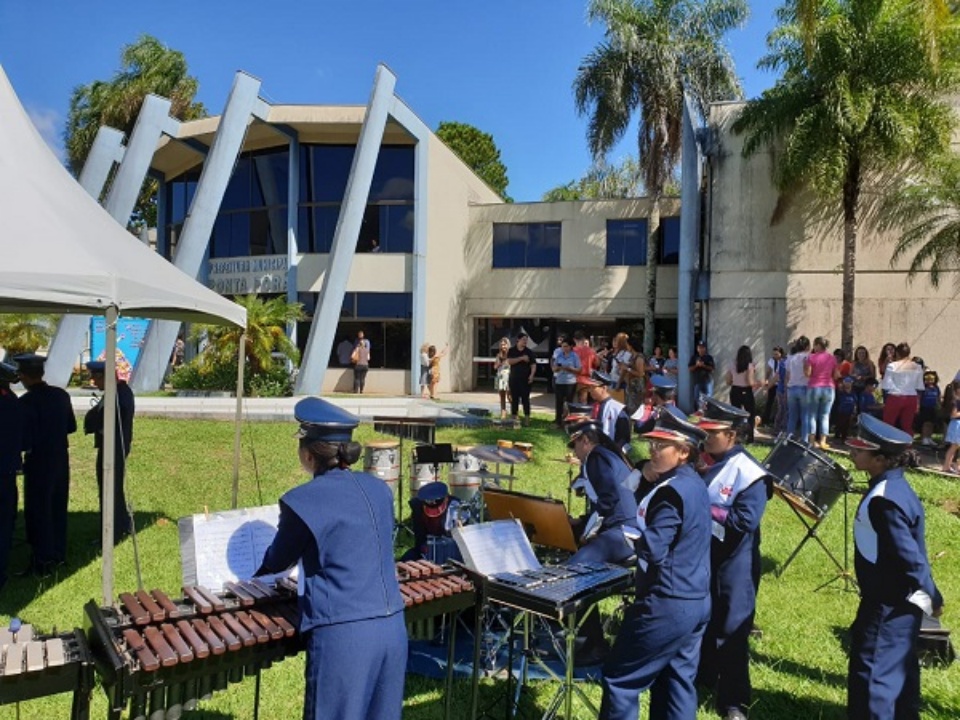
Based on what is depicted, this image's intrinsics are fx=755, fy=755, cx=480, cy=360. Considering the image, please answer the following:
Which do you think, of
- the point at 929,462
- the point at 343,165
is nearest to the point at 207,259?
the point at 343,165

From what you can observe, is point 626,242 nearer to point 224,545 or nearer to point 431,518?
point 431,518

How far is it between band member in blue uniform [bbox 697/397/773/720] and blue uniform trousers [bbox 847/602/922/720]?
0.70m

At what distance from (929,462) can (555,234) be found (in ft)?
50.9

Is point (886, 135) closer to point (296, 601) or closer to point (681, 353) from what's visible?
point (681, 353)

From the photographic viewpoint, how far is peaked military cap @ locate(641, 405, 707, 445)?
4.11 m

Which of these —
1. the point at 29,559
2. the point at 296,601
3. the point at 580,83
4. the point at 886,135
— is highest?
the point at 580,83

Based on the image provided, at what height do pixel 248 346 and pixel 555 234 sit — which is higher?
pixel 555 234

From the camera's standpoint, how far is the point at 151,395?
65.6 ft

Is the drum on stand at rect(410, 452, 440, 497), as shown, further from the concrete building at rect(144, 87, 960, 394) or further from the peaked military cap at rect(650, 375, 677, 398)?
the concrete building at rect(144, 87, 960, 394)

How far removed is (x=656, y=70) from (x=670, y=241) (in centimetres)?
543

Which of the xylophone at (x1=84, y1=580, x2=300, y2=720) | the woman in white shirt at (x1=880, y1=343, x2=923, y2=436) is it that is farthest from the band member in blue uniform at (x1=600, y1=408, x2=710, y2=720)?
the woman in white shirt at (x1=880, y1=343, x2=923, y2=436)

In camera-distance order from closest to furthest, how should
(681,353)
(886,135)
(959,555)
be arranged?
(959,555)
(886,135)
(681,353)

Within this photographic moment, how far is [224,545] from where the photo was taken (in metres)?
4.06

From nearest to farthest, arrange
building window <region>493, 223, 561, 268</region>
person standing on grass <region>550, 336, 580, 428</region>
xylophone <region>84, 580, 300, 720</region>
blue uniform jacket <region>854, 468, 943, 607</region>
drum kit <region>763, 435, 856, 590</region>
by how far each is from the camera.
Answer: xylophone <region>84, 580, 300, 720</region>, blue uniform jacket <region>854, 468, 943, 607</region>, drum kit <region>763, 435, 856, 590</region>, person standing on grass <region>550, 336, 580, 428</region>, building window <region>493, 223, 561, 268</region>
